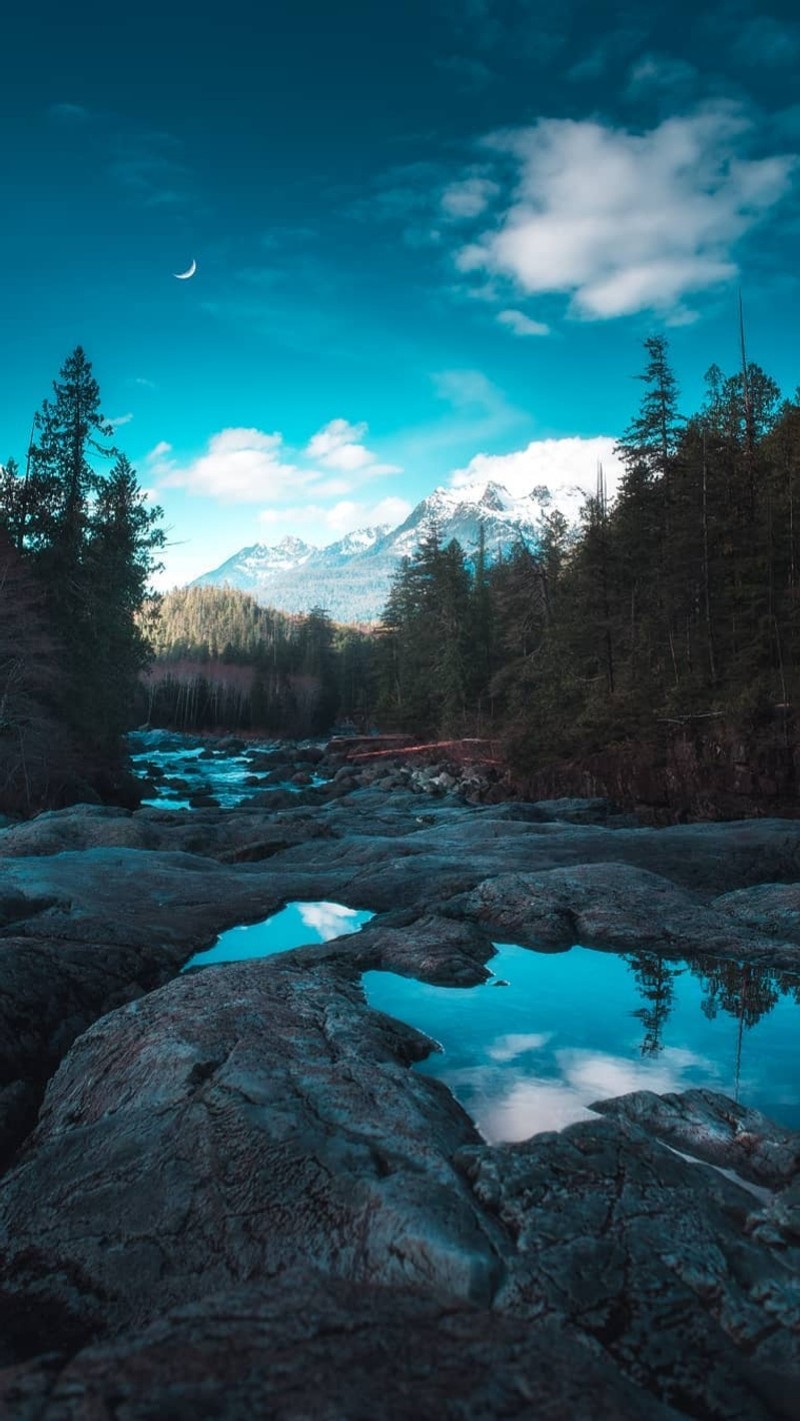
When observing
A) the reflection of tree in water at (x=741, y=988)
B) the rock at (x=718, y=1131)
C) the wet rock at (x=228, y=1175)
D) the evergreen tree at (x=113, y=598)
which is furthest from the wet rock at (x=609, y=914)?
the evergreen tree at (x=113, y=598)

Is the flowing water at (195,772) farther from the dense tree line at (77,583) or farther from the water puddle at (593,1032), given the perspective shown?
the water puddle at (593,1032)

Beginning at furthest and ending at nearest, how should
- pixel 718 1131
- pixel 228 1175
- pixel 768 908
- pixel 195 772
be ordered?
pixel 195 772 < pixel 768 908 < pixel 718 1131 < pixel 228 1175

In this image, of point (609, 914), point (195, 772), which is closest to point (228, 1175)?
point (609, 914)

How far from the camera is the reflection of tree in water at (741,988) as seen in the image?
5.01 metres

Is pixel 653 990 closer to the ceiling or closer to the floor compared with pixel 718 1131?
closer to the floor

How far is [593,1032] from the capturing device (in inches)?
187

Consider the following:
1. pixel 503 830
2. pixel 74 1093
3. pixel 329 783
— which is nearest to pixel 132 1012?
pixel 74 1093

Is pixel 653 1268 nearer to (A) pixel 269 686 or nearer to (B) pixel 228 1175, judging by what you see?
(B) pixel 228 1175

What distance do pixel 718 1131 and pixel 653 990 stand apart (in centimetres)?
236

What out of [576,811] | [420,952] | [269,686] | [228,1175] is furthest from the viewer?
[269,686]

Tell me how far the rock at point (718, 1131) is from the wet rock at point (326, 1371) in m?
1.51

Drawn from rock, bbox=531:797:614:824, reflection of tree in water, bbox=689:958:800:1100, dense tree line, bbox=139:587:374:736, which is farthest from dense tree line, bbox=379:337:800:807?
dense tree line, bbox=139:587:374:736

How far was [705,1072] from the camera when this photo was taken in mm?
4129

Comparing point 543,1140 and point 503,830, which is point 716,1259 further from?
point 503,830
